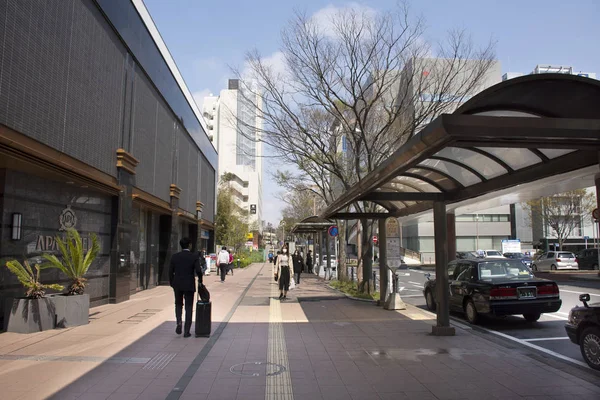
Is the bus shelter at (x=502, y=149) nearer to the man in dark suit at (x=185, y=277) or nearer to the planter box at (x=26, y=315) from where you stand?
the man in dark suit at (x=185, y=277)

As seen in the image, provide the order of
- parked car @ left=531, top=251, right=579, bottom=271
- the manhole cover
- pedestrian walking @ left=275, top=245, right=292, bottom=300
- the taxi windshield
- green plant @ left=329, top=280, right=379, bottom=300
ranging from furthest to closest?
parked car @ left=531, top=251, right=579, bottom=271, green plant @ left=329, top=280, right=379, bottom=300, pedestrian walking @ left=275, top=245, right=292, bottom=300, the taxi windshield, the manhole cover

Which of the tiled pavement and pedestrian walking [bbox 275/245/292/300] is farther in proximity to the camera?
pedestrian walking [bbox 275/245/292/300]

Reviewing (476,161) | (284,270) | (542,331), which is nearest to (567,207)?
(284,270)

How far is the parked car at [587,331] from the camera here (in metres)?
6.47

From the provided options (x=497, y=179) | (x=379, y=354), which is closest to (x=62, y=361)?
(x=379, y=354)

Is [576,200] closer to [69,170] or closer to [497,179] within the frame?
[497,179]

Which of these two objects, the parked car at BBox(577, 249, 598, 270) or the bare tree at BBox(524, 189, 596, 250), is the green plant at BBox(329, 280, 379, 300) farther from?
the bare tree at BBox(524, 189, 596, 250)

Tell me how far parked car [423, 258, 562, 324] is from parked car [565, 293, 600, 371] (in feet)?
9.79

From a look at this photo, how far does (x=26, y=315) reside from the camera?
839cm

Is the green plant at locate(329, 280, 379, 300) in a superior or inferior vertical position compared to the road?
superior

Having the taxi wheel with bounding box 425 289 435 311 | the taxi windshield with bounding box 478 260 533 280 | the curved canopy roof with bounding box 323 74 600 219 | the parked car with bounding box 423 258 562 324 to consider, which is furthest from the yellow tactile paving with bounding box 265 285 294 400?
the taxi windshield with bounding box 478 260 533 280

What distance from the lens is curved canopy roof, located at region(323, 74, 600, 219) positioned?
17.0ft

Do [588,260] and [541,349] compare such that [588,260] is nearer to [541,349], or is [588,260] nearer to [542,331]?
[542,331]

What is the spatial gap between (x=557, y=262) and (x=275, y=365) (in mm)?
33834
